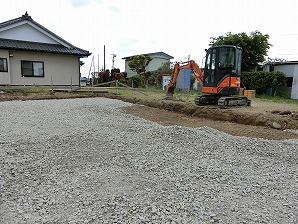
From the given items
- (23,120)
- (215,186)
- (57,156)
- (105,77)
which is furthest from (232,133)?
(105,77)

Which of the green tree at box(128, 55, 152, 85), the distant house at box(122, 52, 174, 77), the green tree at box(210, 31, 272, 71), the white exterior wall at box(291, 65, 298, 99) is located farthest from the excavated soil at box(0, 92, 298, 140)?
the distant house at box(122, 52, 174, 77)

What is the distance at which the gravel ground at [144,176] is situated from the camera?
2.50 meters

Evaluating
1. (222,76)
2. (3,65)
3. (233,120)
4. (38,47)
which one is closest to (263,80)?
(222,76)

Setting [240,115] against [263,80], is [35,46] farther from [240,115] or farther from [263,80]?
[263,80]

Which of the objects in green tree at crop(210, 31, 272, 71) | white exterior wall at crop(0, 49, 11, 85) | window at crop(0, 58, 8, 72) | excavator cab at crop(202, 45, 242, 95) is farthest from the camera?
green tree at crop(210, 31, 272, 71)

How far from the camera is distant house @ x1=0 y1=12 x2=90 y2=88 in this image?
15.0 meters

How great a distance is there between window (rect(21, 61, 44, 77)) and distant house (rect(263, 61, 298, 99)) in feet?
58.6

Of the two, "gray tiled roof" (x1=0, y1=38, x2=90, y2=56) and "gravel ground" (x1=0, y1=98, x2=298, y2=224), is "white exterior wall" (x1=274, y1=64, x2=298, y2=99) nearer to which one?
"gray tiled roof" (x1=0, y1=38, x2=90, y2=56)

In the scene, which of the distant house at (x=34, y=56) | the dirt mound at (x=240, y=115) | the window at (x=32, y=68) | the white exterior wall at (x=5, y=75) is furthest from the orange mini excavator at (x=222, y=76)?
the white exterior wall at (x=5, y=75)

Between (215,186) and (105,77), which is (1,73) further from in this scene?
(215,186)

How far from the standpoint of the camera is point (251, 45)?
827 inches

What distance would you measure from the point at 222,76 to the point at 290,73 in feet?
39.6

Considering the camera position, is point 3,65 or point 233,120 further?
point 3,65

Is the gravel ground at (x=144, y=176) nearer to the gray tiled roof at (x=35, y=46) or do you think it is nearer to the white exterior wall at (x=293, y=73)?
the gray tiled roof at (x=35, y=46)
